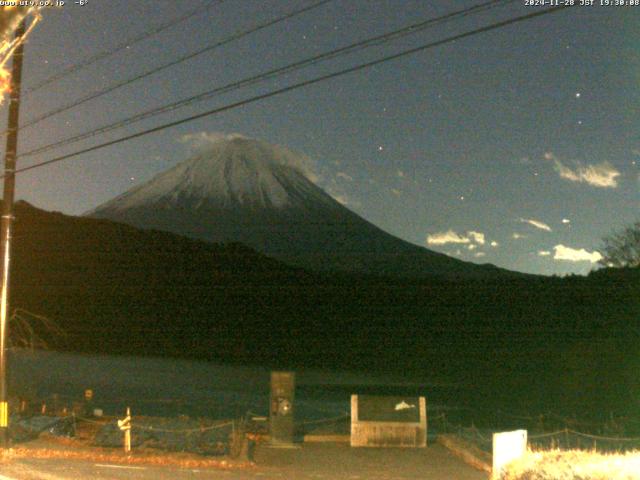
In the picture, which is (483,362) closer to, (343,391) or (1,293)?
(343,391)

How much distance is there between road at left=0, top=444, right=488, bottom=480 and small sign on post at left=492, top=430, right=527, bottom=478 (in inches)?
148

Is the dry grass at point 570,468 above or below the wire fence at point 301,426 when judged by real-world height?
above

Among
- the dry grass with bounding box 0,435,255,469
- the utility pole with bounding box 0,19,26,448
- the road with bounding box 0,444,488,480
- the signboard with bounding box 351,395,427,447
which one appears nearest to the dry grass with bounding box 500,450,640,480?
the road with bounding box 0,444,488,480

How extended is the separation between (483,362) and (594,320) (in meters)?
12.3

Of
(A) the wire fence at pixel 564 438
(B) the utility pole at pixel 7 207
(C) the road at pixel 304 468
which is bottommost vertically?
(A) the wire fence at pixel 564 438

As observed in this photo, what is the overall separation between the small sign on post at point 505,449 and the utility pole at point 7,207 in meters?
11.0

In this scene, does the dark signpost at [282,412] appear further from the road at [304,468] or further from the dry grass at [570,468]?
the dry grass at [570,468]

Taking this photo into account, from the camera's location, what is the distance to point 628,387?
50031 mm

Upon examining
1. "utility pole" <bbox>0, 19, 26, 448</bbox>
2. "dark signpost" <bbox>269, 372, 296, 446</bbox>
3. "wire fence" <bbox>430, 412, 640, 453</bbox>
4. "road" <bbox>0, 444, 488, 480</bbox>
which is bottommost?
"wire fence" <bbox>430, 412, 640, 453</bbox>

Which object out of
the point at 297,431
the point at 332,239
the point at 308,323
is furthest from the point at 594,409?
the point at 332,239

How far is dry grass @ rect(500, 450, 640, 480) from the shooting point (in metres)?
9.91

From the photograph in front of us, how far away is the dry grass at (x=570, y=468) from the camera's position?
991 cm

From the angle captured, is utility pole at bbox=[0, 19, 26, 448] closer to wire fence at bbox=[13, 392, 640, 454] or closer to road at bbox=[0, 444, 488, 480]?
road at bbox=[0, 444, 488, 480]

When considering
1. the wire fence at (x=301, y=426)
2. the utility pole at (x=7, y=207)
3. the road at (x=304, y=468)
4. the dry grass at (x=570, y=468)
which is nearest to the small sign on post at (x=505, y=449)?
the dry grass at (x=570, y=468)
